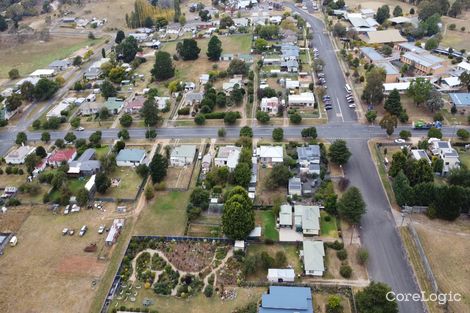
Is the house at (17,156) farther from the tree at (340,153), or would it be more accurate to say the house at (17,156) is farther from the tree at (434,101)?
the tree at (434,101)

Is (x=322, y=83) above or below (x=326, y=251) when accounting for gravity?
above

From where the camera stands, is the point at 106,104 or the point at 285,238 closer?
the point at 285,238

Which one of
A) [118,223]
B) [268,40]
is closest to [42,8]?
[268,40]

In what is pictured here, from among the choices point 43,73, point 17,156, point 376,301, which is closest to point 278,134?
point 376,301

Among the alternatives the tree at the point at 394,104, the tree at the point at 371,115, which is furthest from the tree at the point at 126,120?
the tree at the point at 394,104

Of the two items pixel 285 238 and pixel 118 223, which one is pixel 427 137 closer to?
pixel 285 238

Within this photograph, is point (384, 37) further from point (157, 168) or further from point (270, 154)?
point (157, 168)

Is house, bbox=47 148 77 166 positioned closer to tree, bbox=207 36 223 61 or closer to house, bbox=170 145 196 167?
house, bbox=170 145 196 167
